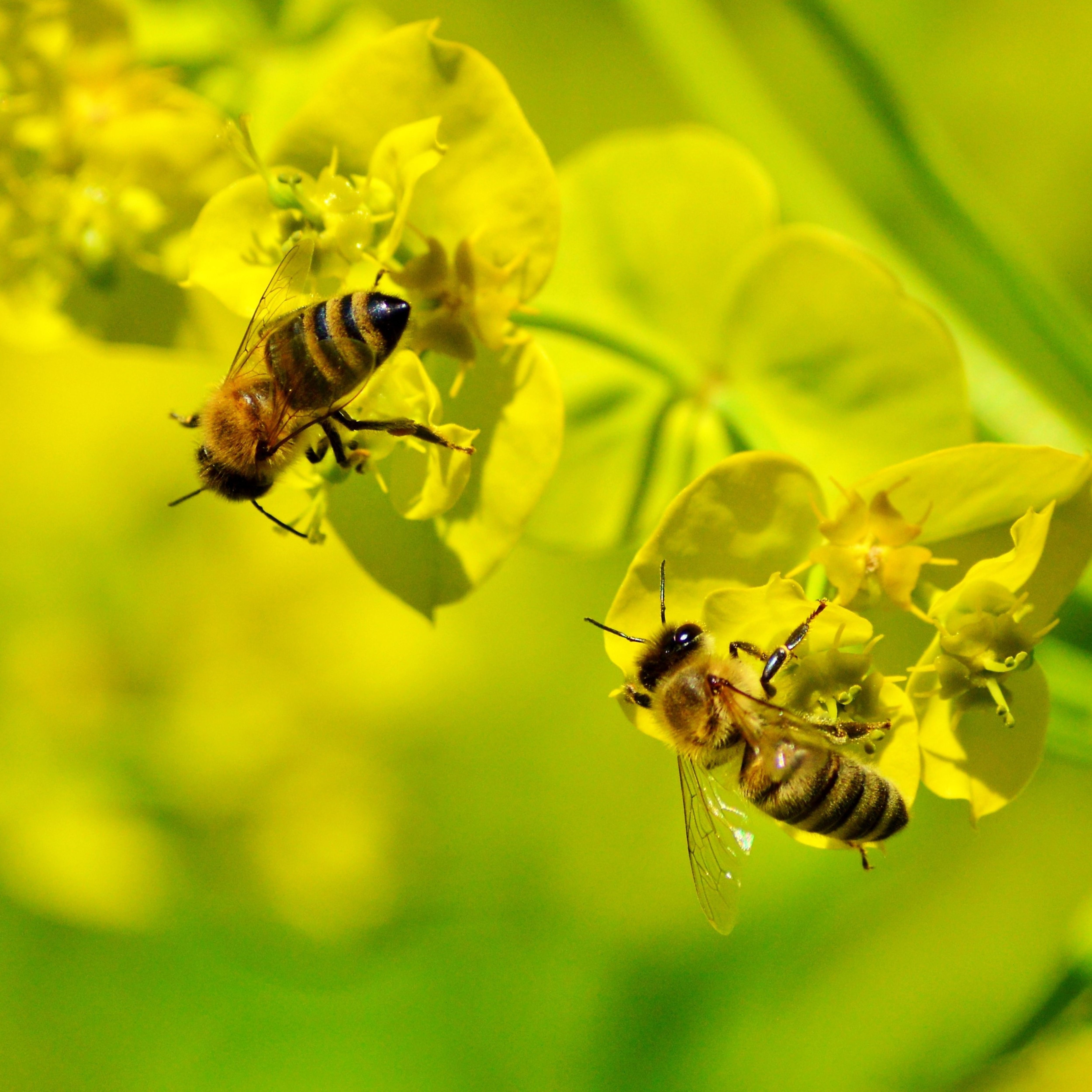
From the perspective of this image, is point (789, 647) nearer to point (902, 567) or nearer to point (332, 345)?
point (902, 567)

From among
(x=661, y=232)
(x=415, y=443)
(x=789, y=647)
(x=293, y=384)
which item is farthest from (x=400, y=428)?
(x=661, y=232)

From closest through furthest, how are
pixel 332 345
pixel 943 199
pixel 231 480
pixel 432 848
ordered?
pixel 332 345 < pixel 231 480 < pixel 943 199 < pixel 432 848

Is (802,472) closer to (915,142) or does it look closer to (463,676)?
(915,142)

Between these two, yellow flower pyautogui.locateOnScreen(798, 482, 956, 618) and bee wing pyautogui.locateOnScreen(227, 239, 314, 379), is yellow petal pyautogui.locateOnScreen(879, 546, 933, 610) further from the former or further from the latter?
bee wing pyautogui.locateOnScreen(227, 239, 314, 379)

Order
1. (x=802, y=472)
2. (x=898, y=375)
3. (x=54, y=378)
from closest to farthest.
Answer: (x=802, y=472)
(x=898, y=375)
(x=54, y=378)

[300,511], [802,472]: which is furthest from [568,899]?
[802,472]

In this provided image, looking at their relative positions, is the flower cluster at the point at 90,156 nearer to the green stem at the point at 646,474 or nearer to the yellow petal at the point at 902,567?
the green stem at the point at 646,474

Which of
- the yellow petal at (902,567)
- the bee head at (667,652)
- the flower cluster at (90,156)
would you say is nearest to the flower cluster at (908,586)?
the yellow petal at (902,567)

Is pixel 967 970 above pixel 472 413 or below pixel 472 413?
below
